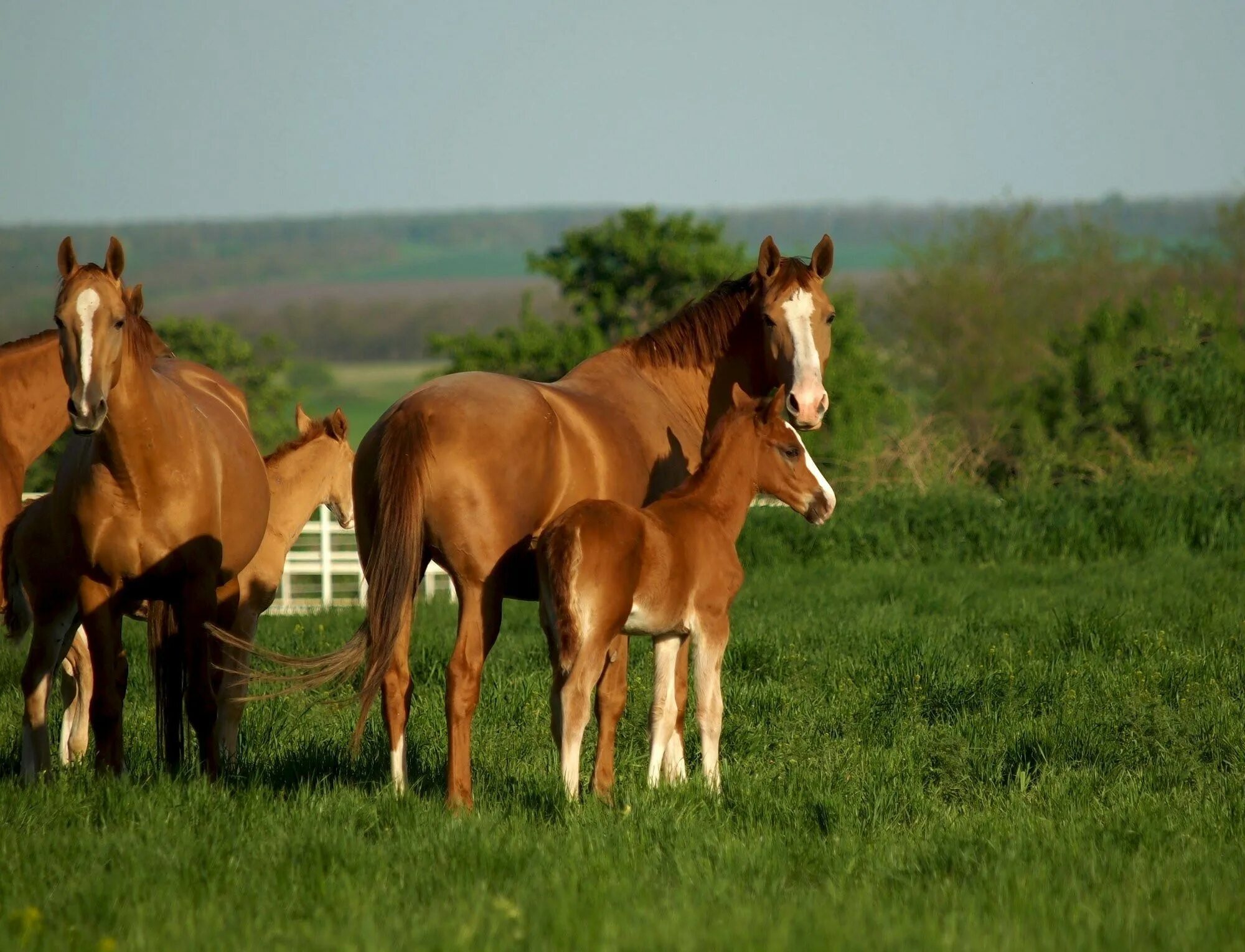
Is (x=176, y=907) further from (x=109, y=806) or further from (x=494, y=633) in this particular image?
(x=494, y=633)

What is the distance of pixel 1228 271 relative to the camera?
40.0 m

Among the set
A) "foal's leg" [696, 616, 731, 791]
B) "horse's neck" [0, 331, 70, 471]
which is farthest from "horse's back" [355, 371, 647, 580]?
"horse's neck" [0, 331, 70, 471]

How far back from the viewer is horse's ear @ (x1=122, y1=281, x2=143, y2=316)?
5.80 meters

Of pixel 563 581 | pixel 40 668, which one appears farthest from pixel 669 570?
pixel 40 668

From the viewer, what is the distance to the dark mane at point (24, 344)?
26.0ft

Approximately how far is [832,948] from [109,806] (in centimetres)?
303

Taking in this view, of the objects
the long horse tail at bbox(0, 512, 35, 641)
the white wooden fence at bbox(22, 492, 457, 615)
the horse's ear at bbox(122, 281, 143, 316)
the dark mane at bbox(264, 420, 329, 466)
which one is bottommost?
the white wooden fence at bbox(22, 492, 457, 615)

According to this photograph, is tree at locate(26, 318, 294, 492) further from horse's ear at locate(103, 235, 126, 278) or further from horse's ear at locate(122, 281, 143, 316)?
horse's ear at locate(103, 235, 126, 278)

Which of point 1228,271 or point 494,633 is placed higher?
point 1228,271

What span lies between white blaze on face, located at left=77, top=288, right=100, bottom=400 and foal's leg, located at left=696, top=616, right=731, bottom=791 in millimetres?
2682

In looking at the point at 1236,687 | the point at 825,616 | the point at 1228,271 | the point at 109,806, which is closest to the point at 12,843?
the point at 109,806

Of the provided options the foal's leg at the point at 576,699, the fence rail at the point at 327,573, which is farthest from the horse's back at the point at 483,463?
the fence rail at the point at 327,573

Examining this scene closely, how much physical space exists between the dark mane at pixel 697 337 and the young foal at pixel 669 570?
22.9 inches

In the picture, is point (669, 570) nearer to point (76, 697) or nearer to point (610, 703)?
point (610, 703)
